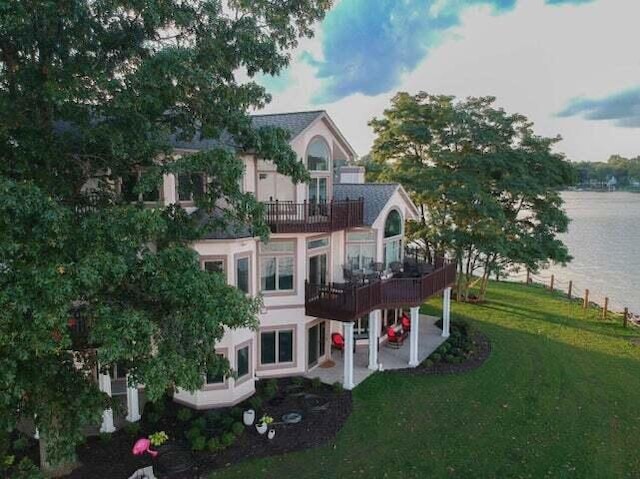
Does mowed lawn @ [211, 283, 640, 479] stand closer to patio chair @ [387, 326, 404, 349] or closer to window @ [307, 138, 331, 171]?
patio chair @ [387, 326, 404, 349]

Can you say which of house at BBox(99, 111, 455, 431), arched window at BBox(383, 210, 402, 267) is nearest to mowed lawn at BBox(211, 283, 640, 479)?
house at BBox(99, 111, 455, 431)

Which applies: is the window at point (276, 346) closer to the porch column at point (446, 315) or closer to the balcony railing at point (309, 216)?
the balcony railing at point (309, 216)

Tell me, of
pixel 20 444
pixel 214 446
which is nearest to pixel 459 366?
pixel 214 446

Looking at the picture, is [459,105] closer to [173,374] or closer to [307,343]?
[307,343]

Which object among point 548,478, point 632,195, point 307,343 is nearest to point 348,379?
point 307,343

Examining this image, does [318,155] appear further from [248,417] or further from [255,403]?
[248,417]

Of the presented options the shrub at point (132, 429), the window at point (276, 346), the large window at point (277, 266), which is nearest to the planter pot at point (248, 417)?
the shrub at point (132, 429)
